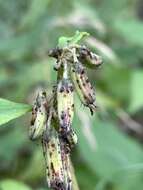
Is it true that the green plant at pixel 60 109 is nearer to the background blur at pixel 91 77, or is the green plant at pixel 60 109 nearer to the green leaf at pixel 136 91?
the background blur at pixel 91 77

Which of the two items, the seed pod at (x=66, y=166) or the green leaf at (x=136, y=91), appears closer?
the seed pod at (x=66, y=166)

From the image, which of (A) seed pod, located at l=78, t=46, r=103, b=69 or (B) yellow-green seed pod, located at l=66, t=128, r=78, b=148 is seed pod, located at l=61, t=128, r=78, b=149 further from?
(A) seed pod, located at l=78, t=46, r=103, b=69

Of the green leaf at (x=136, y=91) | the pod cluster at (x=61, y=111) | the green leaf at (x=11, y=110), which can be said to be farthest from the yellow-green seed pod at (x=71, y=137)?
the green leaf at (x=136, y=91)

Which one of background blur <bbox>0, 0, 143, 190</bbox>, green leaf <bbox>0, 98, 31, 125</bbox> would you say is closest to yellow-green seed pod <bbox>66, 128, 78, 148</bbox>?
green leaf <bbox>0, 98, 31, 125</bbox>

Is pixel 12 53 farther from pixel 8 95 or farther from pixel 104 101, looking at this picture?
pixel 104 101

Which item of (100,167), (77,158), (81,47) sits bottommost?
(81,47)

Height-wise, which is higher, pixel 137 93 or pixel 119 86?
pixel 119 86

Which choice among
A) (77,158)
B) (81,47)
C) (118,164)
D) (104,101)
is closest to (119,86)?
(104,101)
